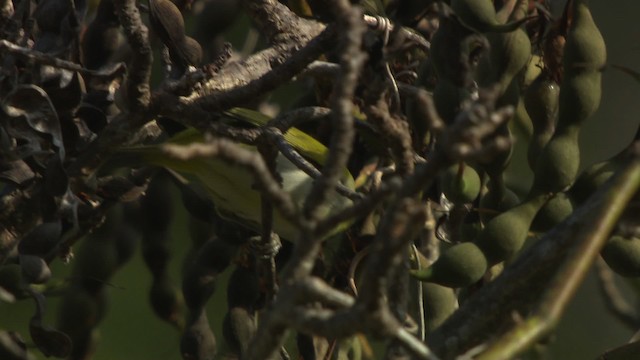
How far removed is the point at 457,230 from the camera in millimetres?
1396

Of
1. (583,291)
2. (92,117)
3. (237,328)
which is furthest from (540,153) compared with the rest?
(583,291)

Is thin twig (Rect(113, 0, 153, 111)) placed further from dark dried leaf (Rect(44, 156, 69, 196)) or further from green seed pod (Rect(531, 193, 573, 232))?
green seed pod (Rect(531, 193, 573, 232))

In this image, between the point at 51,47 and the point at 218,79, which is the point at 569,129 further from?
the point at 51,47

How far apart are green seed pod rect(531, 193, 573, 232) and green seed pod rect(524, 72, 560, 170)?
0.07 meters

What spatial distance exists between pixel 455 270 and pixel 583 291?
109 centimetres

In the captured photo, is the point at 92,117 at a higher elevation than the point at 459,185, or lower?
lower

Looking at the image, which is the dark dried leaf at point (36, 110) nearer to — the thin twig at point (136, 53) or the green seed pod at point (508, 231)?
the thin twig at point (136, 53)

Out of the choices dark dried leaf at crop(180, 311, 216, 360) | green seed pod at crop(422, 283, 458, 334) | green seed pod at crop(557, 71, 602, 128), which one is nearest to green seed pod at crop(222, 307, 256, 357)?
dark dried leaf at crop(180, 311, 216, 360)

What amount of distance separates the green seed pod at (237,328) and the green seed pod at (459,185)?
0.31 metres

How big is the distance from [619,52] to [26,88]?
3.82 feet

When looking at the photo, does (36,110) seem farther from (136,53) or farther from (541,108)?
(541,108)

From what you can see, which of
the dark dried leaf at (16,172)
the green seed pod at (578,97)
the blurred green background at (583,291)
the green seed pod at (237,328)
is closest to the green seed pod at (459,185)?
the green seed pod at (578,97)

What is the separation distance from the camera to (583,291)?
2.23 meters

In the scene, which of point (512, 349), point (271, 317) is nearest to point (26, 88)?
point (271, 317)
